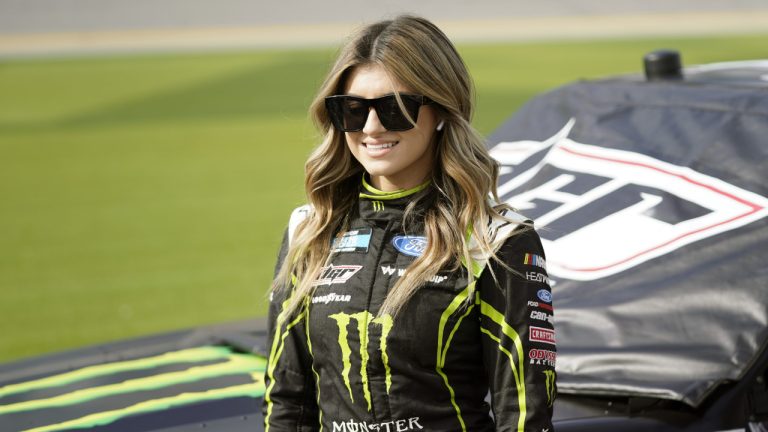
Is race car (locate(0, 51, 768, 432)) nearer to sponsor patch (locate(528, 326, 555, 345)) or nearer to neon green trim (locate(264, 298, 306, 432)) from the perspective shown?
neon green trim (locate(264, 298, 306, 432))

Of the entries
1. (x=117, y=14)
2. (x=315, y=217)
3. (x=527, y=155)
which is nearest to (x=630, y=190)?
(x=527, y=155)

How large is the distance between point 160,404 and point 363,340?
82 centimetres

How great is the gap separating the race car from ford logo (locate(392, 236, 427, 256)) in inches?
21.5

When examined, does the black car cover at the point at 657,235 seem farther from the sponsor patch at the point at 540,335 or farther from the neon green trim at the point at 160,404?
the neon green trim at the point at 160,404

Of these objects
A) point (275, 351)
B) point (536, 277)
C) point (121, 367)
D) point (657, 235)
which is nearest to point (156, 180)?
point (121, 367)

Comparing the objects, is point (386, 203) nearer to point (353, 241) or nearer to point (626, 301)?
point (353, 241)

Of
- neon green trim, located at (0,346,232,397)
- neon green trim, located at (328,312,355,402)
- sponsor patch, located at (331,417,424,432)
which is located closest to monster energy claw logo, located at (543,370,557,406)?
sponsor patch, located at (331,417,424,432)

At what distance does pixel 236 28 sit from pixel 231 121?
1706cm

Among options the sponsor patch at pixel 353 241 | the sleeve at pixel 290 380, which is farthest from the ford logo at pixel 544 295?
the sleeve at pixel 290 380

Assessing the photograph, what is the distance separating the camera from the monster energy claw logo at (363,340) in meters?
1.82

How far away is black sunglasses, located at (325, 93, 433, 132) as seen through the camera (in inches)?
72.1

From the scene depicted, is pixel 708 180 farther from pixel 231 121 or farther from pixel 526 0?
pixel 526 0

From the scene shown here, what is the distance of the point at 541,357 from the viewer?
178 cm

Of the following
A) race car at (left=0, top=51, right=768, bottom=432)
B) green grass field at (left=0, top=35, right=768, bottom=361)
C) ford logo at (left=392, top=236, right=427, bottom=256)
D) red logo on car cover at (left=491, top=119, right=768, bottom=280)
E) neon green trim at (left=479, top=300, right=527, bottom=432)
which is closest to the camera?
neon green trim at (left=479, top=300, right=527, bottom=432)
